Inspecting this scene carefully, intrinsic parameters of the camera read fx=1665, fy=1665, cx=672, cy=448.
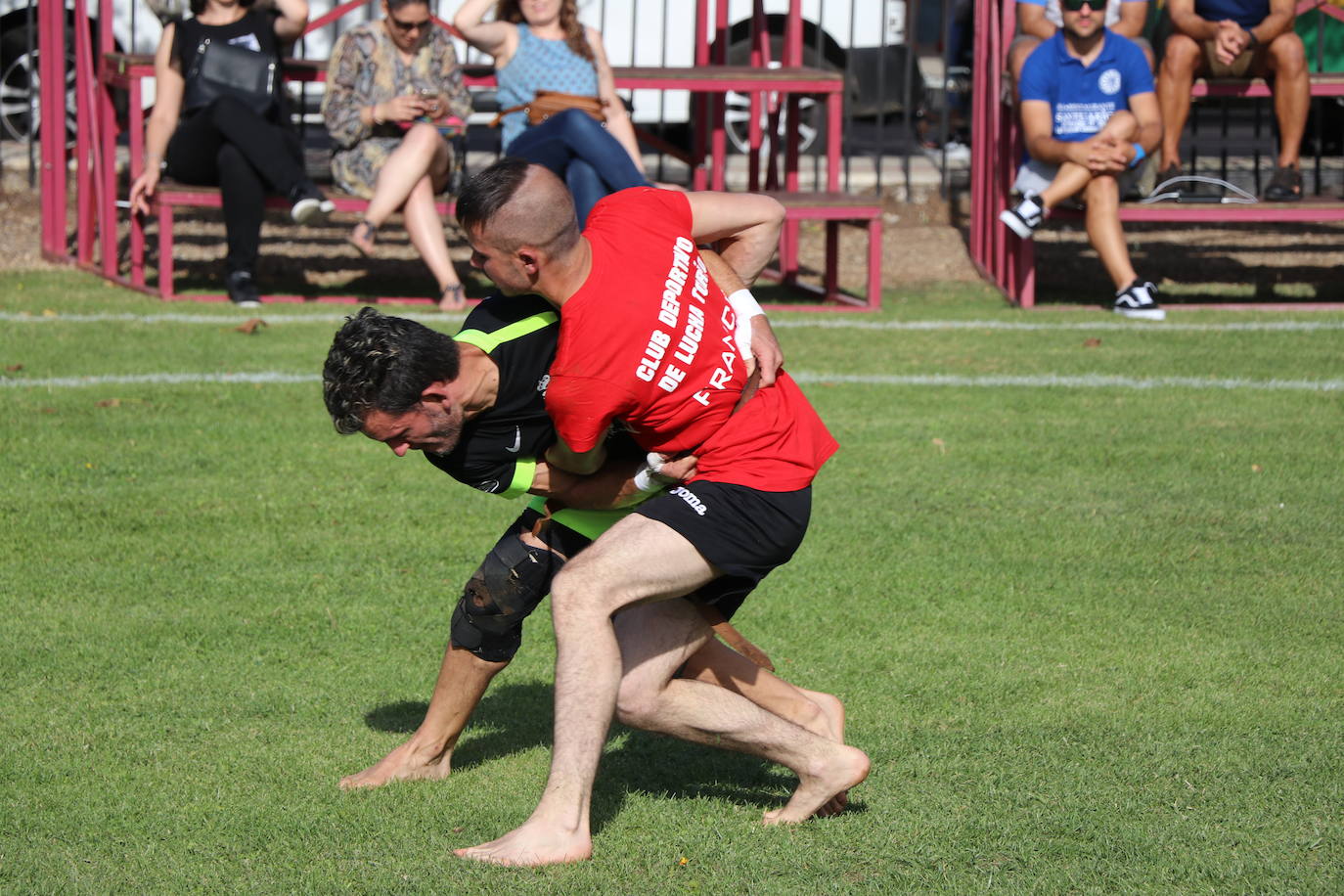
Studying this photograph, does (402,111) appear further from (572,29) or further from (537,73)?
(572,29)

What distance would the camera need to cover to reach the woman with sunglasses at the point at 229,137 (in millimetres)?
9695

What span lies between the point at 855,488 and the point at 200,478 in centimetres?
254

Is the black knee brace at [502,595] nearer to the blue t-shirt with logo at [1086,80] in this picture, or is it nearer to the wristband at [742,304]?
the wristband at [742,304]

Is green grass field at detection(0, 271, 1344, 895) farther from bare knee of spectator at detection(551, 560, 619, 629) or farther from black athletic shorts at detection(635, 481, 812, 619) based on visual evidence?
black athletic shorts at detection(635, 481, 812, 619)

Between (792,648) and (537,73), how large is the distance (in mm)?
6090

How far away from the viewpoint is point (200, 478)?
6.45 m

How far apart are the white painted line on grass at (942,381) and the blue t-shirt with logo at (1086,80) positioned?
2.57 metres

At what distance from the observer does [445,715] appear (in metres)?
3.99

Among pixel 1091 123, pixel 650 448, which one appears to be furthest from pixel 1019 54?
pixel 650 448

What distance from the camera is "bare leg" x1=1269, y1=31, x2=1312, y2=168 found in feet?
34.6

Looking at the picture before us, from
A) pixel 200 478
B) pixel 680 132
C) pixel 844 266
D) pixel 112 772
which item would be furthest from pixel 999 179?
pixel 112 772

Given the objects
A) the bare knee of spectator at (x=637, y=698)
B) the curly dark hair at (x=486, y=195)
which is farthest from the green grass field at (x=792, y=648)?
the curly dark hair at (x=486, y=195)

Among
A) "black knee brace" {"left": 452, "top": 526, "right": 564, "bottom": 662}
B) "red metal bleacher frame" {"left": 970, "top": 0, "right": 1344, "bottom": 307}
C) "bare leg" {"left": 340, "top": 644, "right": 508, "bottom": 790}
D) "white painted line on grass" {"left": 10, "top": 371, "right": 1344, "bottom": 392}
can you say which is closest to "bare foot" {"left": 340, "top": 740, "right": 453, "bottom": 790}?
"bare leg" {"left": 340, "top": 644, "right": 508, "bottom": 790}

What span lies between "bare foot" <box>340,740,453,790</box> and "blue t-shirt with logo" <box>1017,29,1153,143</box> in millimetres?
7452
